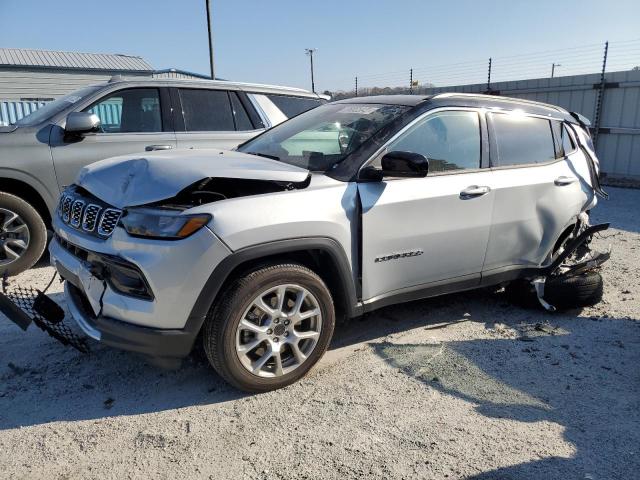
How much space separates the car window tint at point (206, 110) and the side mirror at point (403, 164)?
321 centimetres

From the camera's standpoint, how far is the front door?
10.7 ft

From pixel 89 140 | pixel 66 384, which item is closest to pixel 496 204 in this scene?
pixel 66 384

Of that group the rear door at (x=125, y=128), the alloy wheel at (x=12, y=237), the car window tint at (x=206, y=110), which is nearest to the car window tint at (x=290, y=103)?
the car window tint at (x=206, y=110)

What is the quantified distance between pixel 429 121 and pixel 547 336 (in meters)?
1.88

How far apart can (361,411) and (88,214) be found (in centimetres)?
193

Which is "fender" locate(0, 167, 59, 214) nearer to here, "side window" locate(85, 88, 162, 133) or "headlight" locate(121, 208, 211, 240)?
"side window" locate(85, 88, 162, 133)

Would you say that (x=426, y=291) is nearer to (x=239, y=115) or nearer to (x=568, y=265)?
(x=568, y=265)

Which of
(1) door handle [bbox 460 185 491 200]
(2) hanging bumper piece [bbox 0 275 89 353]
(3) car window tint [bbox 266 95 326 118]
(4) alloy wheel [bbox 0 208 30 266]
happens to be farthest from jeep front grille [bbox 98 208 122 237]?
(3) car window tint [bbox 266 95 326 118]

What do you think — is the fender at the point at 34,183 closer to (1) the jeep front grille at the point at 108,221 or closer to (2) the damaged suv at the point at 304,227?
(2) the damaged suv at the point at 304,227

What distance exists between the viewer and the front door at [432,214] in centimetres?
326

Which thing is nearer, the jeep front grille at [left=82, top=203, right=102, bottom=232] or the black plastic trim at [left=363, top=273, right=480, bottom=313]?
the jeep front grille at [left=82, top=203, right=102, bottom=232]

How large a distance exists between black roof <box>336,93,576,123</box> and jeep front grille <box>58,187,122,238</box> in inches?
83.0

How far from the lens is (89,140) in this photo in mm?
5199

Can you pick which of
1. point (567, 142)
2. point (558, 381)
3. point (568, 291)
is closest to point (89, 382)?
point (558, 381)
